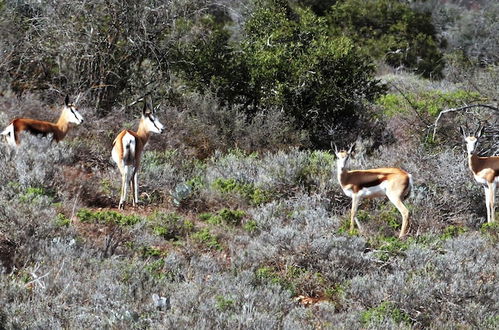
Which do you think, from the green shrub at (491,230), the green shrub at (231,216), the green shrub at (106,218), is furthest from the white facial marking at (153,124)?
the green shrub at (491,230)

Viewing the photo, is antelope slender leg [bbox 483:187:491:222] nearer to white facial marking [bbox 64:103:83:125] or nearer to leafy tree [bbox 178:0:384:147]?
leafy tree [bbox 178:0:384:147]

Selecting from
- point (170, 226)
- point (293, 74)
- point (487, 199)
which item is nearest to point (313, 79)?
point (293, 74)

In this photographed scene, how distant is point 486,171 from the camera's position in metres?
10.2

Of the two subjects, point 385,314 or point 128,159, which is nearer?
point 385,314

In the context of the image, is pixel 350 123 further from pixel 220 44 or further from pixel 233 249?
pixel 233 249

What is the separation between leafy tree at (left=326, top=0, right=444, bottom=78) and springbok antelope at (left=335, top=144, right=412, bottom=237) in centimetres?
1541

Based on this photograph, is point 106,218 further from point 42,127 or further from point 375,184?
point 375,184

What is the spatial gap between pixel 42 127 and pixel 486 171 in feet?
21.4

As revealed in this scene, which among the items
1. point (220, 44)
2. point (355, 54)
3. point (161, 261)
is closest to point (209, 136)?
point (220, 44)

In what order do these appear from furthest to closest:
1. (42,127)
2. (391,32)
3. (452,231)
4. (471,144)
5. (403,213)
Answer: (391,32) → (42,127) → (471,144) → (403,213) → (452,231)

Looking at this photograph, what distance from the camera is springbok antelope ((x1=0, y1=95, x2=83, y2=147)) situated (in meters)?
10.2

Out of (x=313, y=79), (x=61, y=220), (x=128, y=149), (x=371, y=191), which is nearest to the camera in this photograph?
(x=61, y=220)

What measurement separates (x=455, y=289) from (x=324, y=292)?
4.04ft

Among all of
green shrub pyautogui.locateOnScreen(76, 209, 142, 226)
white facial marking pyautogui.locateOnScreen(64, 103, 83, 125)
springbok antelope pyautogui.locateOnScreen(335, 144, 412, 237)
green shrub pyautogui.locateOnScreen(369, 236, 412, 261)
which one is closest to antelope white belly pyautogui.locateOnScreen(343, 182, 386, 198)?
springbok antelope pyautogui.locateOnScreen(335, 144, 412, 237)
